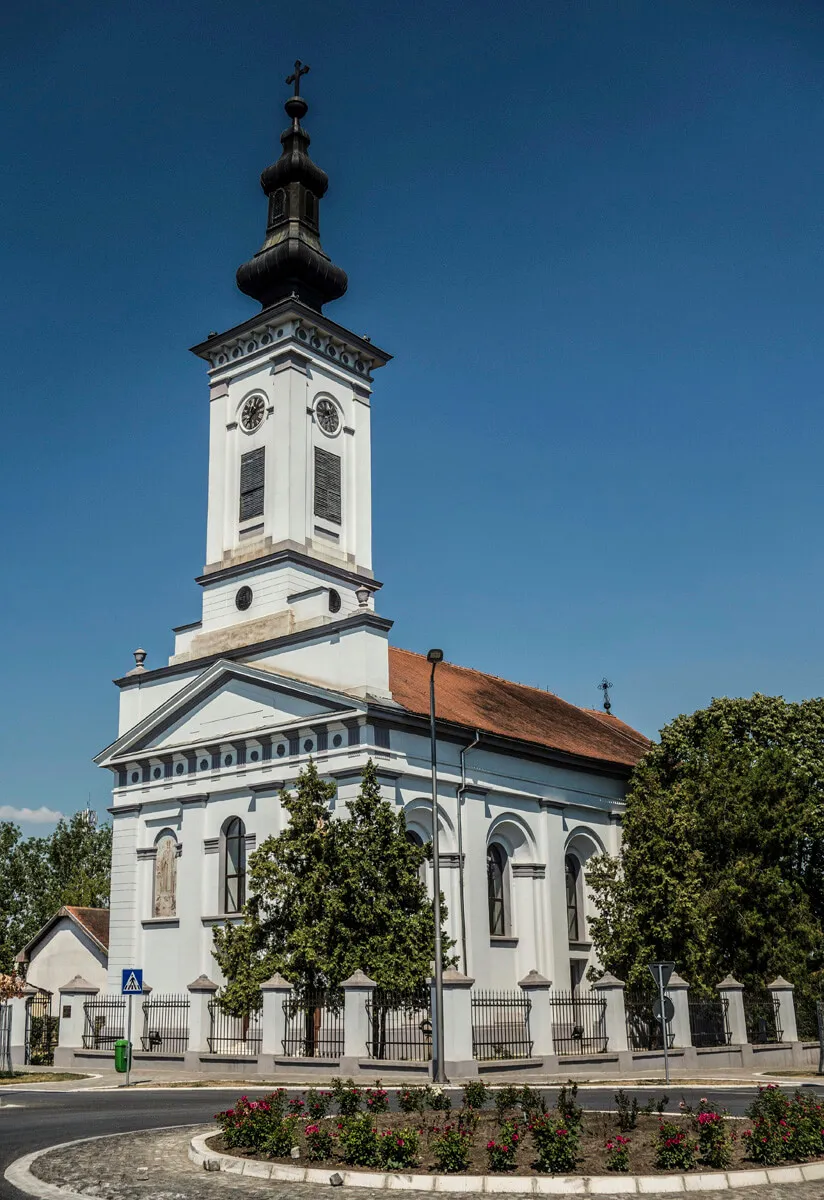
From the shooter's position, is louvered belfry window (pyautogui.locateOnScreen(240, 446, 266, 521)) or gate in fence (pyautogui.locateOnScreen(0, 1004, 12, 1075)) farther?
louvered belfry window (pyautogui.locateOnScreen(240, 446, 266, 521))

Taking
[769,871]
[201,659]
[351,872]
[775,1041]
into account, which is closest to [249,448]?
[201,659]

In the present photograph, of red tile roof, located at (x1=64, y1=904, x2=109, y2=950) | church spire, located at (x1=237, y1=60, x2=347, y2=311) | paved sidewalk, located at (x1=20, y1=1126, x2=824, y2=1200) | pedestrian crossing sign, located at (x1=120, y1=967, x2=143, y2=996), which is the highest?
church spire, located at (x1=237, y1=60, x2=347, y2=311)

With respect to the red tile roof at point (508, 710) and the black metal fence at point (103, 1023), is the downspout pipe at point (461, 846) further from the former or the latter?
the black metal fence at point (103, 1023)

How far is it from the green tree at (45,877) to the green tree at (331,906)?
36294 millimetres

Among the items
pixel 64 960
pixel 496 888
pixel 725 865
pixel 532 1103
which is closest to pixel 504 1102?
pixel 532 1103

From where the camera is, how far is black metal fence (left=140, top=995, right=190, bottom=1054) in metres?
32.5

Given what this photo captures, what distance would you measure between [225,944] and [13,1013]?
7347mm

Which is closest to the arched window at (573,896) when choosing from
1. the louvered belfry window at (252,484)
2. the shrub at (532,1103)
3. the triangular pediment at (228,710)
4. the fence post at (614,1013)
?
the fence post at (614,1013)

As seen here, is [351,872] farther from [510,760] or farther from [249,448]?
[249,448]

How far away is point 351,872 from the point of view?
1137 inches

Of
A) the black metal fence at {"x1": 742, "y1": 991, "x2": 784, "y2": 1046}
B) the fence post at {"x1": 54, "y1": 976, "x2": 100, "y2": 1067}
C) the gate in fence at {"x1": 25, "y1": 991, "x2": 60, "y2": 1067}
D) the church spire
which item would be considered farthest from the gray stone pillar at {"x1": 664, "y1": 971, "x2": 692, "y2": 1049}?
the church spire

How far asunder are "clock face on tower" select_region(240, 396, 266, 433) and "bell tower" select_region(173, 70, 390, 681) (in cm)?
5

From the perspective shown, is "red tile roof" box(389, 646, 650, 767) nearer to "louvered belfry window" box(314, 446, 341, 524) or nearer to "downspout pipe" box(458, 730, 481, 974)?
"downspout pipe" box(458, 730, 481, 974)

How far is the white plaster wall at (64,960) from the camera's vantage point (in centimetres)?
4134
